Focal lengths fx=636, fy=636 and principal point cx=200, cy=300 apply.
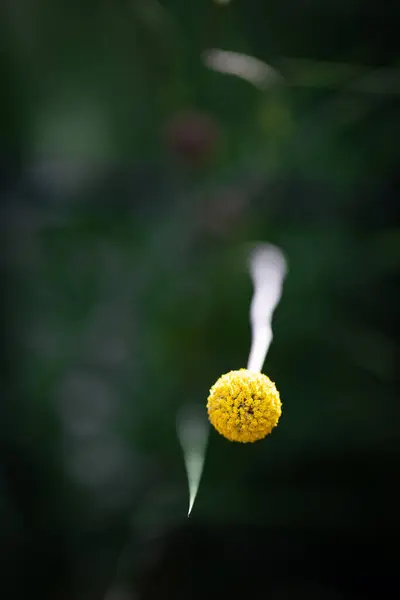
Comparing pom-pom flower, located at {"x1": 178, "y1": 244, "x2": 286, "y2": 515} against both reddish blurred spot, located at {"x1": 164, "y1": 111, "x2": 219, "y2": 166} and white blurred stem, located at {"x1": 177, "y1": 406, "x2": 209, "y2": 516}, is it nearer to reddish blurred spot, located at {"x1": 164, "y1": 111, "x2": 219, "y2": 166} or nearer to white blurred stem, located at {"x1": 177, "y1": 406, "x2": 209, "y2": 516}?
white blurred stem, located at {"x1": 177, "y1": 406, "x2": 209, "y2": 516}

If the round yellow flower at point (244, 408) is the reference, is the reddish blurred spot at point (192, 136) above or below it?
above

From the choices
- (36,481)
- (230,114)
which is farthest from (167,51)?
(36,481)

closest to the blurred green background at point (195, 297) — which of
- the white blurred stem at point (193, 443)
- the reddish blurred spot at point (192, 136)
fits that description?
the reddish blurred spot at point (192, 136)

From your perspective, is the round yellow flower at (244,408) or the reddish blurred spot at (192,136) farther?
the reddish blurred spot at (192,136)

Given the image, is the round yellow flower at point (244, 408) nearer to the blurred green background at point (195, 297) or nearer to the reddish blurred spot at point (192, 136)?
the blurred green background at point (195, 297)

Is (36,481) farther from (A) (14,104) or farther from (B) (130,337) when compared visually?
(A) (14,104)

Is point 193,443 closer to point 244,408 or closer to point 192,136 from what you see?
point 244,408

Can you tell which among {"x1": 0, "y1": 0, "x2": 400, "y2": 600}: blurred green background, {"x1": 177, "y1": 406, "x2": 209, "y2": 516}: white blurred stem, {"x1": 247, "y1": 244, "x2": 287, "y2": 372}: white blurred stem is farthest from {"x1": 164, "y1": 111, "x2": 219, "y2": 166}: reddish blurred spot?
{"x1": 177, "y1": 406, "x2": 209, "y2": 516}: white blurred stem
